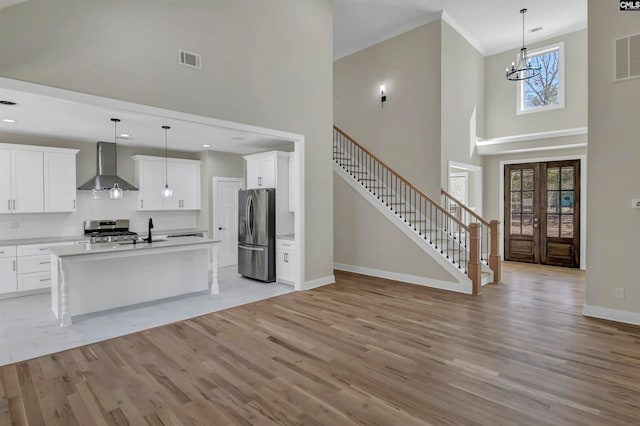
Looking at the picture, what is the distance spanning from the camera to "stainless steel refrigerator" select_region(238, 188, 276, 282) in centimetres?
603

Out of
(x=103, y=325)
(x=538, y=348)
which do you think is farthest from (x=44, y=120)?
(x=538, y=348)

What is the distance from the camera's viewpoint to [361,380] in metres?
2.78

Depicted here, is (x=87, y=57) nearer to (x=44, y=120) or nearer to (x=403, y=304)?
(x=44, y=120)

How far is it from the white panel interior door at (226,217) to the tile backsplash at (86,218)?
724 millimetres

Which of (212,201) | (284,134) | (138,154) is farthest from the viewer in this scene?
(212,201)

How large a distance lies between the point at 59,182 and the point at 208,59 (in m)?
3.90

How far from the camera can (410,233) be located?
613cm

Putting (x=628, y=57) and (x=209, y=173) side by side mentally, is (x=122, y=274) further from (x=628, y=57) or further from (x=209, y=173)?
(x=628, y=57)

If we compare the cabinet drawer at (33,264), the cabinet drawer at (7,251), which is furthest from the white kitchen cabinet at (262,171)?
the cabinet drawer at (7,251)

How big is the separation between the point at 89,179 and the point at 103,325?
3744mm

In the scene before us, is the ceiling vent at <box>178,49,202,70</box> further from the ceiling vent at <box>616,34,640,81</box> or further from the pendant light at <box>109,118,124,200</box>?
the ceiling vent at <box>616,34,640,81</box>

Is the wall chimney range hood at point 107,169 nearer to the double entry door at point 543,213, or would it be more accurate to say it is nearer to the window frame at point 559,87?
the double entry door at point 543,213

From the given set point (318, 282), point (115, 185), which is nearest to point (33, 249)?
point (115, 185)

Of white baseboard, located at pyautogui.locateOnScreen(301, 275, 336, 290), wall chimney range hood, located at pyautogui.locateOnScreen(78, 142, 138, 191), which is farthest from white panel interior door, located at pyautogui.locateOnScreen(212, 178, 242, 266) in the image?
white baseboard, located at pyautogui.locateOnScreen(301, 275, 336, 290)
